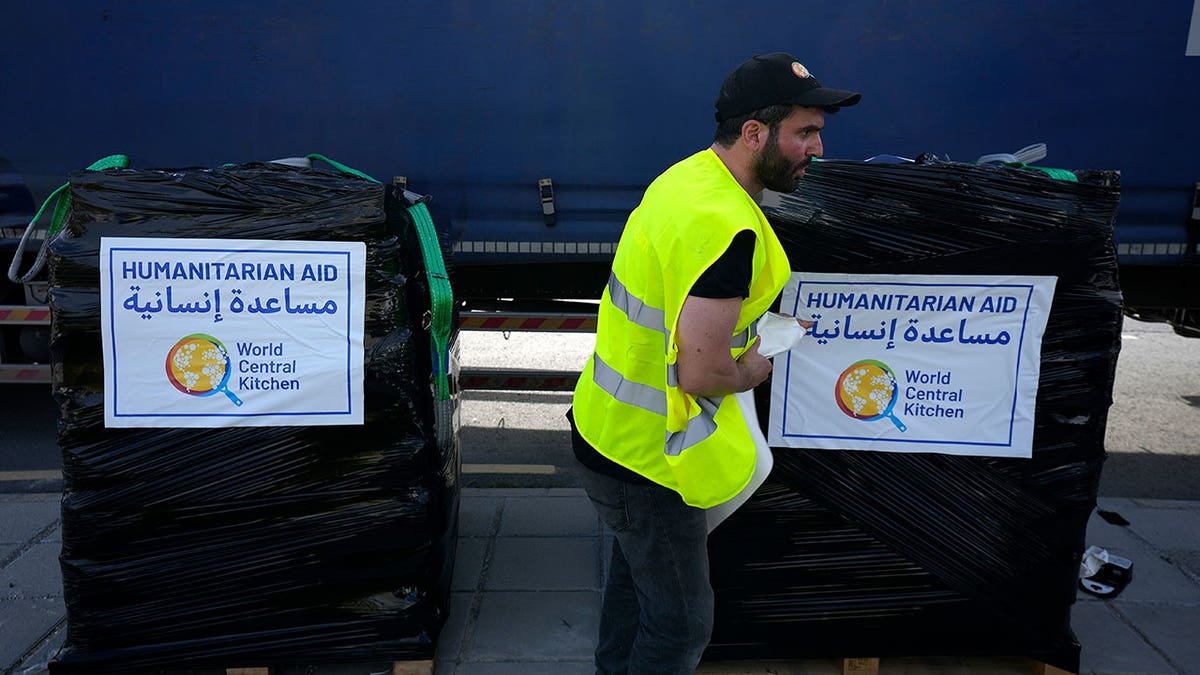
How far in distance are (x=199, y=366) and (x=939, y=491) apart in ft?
7.45

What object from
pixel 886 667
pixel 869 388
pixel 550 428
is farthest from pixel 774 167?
pixel 550 428

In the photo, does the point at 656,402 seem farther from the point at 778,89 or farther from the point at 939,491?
the point at 939,491

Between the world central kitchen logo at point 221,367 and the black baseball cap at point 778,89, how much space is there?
4.98 feet

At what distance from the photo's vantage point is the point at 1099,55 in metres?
4.44

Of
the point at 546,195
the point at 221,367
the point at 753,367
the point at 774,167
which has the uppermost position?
the point at 774,167

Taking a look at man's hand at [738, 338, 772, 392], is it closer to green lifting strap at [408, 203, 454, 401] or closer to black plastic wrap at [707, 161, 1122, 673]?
black plastic wrap at [707, 161, 1122, 673]

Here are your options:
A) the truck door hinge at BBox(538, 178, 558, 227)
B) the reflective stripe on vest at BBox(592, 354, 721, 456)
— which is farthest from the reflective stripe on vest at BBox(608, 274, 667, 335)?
the truck door hinge at BBox(538, 178, 558, 227)

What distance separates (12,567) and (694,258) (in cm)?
331

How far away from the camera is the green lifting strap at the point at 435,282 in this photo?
2688 mm

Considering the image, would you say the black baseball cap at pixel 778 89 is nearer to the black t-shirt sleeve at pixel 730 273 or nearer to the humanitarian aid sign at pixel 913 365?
the black t-shirt sleeve at pixel 730 273

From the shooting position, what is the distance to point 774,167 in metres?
2.01

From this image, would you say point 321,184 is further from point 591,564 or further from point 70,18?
point 70,18

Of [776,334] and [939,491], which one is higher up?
[776,334]

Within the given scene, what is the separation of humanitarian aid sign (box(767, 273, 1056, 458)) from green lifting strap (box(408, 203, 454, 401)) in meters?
1.03
